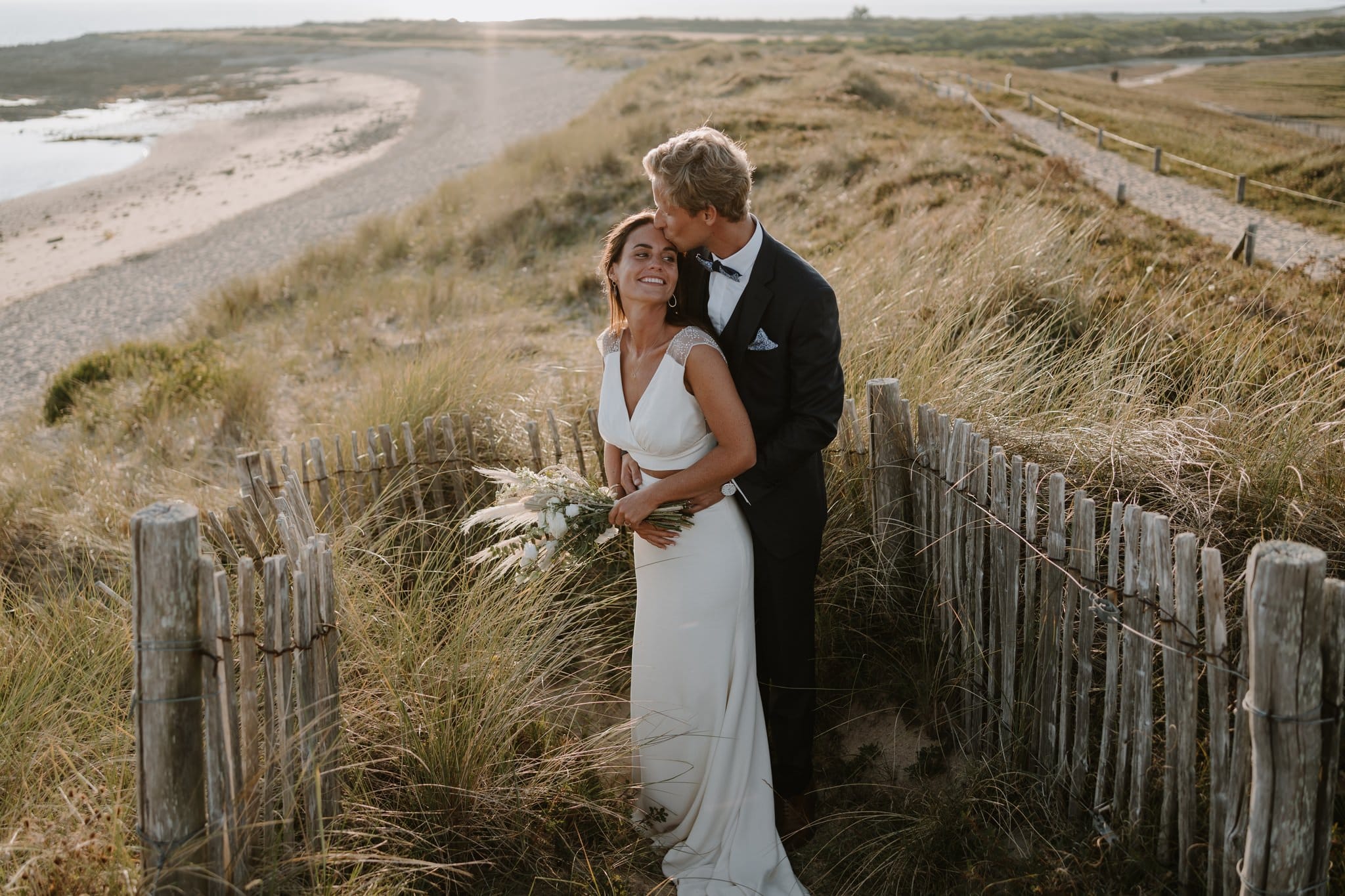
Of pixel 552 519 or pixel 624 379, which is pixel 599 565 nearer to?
pixel 552 519

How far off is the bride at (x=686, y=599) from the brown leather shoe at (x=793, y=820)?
0.21m

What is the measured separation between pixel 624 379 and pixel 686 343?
0.39m

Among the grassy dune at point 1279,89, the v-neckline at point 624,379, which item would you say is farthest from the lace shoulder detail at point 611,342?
the grassy dune at point 1279,89

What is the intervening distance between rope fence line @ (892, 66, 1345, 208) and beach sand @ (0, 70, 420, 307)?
2322 centimetres

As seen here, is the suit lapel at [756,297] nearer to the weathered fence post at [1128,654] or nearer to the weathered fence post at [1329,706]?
the weathered fence post at [1128,654]

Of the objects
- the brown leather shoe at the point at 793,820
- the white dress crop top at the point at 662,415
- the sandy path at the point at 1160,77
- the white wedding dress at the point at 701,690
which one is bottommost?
the brown leather shoe at the point at 793,820

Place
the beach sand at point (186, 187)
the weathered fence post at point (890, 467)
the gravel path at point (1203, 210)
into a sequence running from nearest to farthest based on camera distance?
1. the weathered fence post at point (890, 467)
2. the gravel path at point (1203, 210)
3. the beach sand at point (186, 187)

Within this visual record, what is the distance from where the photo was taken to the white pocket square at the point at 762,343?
3531mm

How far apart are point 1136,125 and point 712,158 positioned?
32060mm

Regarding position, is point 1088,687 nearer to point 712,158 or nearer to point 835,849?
point 835,849

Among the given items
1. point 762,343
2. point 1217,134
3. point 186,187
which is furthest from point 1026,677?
point 186,187

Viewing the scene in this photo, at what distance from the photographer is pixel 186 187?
→ 3225cm

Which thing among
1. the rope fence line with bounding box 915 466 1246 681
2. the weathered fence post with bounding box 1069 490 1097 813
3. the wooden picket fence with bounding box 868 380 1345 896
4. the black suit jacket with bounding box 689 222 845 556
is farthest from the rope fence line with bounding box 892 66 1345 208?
the black suit jacket with bounding box 689 222 845 556

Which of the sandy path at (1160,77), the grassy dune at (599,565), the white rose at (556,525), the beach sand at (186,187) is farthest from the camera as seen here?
the sandy path at (1160,77)
